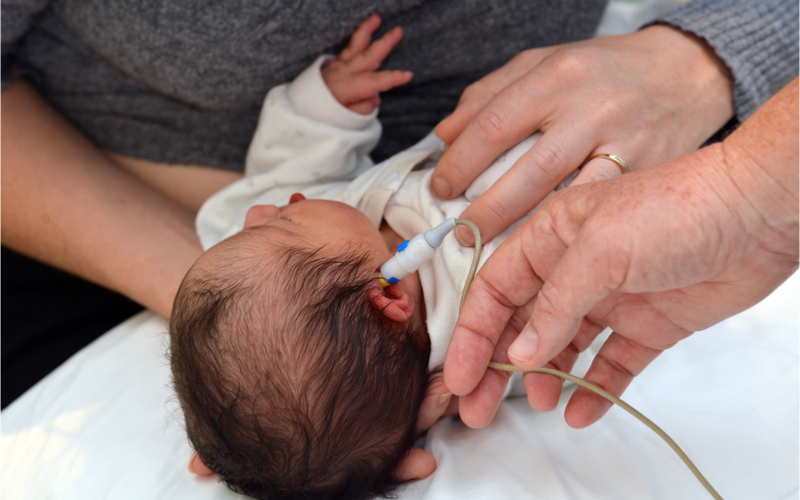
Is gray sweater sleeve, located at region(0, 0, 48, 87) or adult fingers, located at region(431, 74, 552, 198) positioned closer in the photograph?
adult fingers, located at region(431, 74, 552, 198)

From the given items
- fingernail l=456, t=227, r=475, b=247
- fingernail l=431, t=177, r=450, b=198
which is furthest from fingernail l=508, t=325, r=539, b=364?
fingernail l=431, t=177, r=450, b=198

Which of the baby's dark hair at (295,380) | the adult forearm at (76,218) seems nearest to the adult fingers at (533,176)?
the baby's dark hair at (295,380)

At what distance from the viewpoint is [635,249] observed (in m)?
0.56

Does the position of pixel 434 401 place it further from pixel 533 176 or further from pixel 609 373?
pixel 533 176

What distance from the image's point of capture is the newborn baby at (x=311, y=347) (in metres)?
0.77

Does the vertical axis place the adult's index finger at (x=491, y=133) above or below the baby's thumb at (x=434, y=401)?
above

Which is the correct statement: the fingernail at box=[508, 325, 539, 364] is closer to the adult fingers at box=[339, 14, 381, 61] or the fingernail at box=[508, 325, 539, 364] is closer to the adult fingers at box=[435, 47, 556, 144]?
the adult fingers at box=[435, 47, 556, 144]

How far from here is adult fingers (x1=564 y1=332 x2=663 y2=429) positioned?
2.56 feet

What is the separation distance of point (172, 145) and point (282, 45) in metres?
0.39

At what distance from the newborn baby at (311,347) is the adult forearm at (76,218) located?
0.36 meters

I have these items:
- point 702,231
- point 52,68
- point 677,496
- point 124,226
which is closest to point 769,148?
point 702,231

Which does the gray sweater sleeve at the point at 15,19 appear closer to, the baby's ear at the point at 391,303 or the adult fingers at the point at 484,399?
the baby's ear at the point at 391,303

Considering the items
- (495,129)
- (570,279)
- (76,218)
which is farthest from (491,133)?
(76,218)

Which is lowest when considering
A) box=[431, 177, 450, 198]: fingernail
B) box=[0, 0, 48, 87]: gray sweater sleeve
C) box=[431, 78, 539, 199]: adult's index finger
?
box=[431, 177, 450, 198]: fingernail
